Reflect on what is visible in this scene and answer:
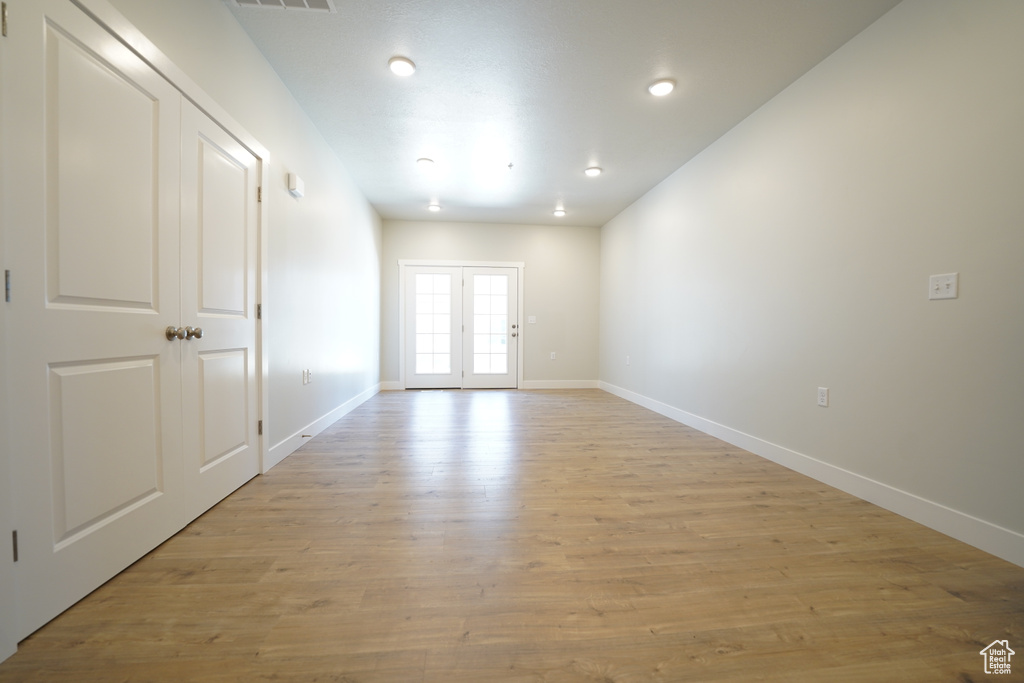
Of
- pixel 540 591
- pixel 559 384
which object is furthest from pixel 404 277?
pixel 540 591

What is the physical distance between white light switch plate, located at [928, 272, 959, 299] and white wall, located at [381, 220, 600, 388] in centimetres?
461

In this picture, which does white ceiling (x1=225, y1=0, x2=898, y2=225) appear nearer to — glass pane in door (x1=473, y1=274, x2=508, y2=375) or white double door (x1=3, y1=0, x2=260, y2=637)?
white double door (x1=3, y1=0, x2=260, y2=637)

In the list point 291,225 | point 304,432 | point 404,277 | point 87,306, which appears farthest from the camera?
point 404,277

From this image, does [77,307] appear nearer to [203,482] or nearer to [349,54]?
[203,482]

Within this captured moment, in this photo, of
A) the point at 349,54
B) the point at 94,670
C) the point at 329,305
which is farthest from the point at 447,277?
the point at 94,670

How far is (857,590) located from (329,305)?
3.90 meters

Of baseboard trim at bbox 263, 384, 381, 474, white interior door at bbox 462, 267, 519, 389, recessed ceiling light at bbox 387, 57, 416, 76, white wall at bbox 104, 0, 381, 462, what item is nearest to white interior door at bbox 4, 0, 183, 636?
white wall at bbox 104, 0, 381, 462

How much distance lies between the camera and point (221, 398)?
2.01 metres

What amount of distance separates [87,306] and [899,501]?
3.57 meters

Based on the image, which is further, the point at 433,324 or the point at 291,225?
the point at 433,324

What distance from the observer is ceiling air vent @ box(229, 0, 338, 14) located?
77.9 inches

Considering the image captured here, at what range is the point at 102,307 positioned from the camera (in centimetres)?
136

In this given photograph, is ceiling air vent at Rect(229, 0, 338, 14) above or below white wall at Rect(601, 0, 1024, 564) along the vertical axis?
above

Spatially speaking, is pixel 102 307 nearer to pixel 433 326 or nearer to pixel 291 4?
pixel 291 4
